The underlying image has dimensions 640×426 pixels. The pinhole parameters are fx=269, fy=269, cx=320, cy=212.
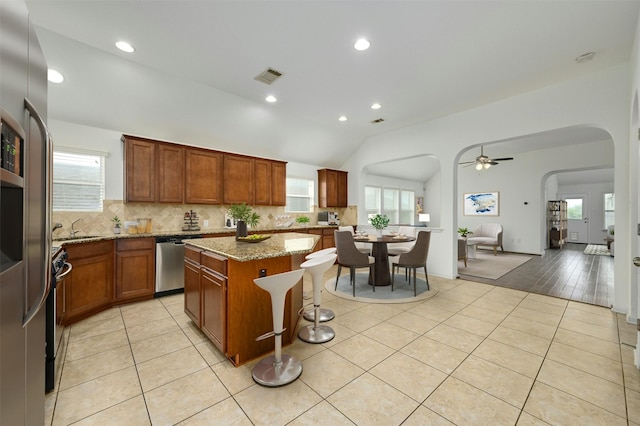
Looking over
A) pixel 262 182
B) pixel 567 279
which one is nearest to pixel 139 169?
pixel 262 182

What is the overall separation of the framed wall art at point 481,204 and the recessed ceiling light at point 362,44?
26.1ft

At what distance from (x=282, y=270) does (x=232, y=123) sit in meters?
3.35

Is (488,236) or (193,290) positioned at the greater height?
(488,236)

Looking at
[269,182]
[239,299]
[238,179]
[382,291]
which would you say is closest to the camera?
[239,299]

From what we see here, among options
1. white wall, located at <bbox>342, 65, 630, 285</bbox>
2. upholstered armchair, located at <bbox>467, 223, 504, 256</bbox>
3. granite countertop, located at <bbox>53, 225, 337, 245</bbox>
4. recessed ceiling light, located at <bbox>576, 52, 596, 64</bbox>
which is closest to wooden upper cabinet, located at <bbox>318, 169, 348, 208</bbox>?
white wall, located at <bbox>342, 65, 630, 285</bbox>

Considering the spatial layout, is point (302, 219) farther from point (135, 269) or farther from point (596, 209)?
point (596, 209)

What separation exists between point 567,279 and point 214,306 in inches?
243

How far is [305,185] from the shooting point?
6.89m

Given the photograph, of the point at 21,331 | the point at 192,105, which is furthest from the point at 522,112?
the point at 21,331

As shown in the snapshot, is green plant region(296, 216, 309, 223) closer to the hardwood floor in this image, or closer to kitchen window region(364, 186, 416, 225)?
kitchen window region(364, 186, 416, 225)

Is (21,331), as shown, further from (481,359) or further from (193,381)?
(481,359)

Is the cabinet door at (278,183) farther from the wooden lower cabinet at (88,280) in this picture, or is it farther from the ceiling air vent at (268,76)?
the wooden lower cabinet at (88,280)

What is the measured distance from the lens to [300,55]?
3.13 metres

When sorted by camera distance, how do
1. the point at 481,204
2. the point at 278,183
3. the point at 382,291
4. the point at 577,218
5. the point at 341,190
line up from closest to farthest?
1. the point at 382,291
2. the point at 278,183
3. the point at 341,190
4. the point at 481,204
5. the point at 577,218
